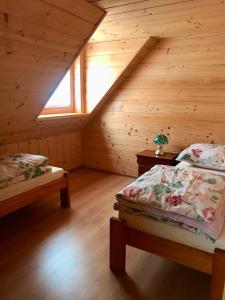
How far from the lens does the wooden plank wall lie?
129 inches

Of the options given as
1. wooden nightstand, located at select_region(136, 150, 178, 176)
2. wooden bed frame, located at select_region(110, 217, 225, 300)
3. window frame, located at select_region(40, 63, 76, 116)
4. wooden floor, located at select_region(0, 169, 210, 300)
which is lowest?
wooden floor, located at select_region(0, 169, 210, 300)

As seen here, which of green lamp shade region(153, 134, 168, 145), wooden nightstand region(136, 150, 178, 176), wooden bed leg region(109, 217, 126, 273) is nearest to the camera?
wooden bed leg region(109, 217, 126, 273)

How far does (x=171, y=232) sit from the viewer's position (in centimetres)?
161

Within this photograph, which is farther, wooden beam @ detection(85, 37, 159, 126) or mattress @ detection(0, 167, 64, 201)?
wooden beam @ detection(85, 37, 159, 126)

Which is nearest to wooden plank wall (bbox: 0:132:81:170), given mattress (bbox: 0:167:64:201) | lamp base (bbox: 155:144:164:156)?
mattress (bbox: 0:167:64:201)

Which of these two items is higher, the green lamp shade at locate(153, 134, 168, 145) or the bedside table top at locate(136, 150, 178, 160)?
the green lamp shade at locate(153, 134, 168, 145)

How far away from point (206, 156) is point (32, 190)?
5.95 ft

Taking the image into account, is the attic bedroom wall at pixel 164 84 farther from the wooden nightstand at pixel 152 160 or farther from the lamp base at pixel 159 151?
the wooden nightstand at pixel 152 160

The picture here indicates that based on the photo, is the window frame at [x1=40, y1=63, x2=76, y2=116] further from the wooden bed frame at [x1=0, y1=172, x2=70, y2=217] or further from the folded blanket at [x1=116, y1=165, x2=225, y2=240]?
the folded blanket at [x1=116, y1=165, x2=225, y2=240]

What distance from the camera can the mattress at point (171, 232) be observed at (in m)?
1.49

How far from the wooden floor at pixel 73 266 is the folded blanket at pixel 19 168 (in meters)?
0.47

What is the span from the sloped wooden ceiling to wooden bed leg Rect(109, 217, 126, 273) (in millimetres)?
1453

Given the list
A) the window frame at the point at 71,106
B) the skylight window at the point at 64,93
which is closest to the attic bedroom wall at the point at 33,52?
the window frame at the point at 71,106

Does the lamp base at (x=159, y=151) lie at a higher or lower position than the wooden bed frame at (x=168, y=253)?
higher
